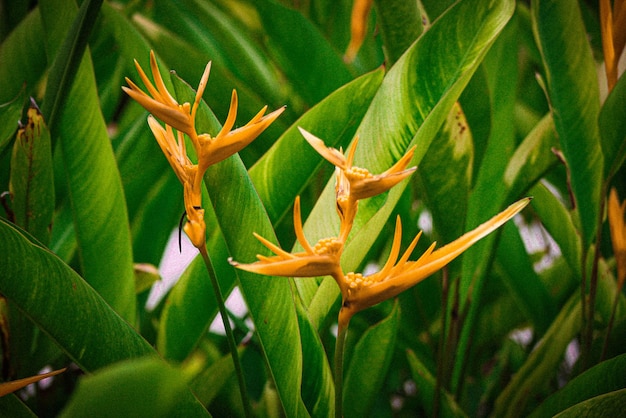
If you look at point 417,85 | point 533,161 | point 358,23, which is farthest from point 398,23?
point 358,23

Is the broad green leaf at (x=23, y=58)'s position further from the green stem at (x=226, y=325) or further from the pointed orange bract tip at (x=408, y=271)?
the pointed orange bract tip at (x=408, y=271)

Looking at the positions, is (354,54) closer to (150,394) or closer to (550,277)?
(550,277)

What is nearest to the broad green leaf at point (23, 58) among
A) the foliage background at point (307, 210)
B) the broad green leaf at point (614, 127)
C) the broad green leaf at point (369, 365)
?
the foliage background at point (307, 210)

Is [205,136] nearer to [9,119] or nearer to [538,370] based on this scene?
[9,119]

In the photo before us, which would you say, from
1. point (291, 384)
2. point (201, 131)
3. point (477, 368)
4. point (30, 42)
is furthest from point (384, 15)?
point (477, 368)

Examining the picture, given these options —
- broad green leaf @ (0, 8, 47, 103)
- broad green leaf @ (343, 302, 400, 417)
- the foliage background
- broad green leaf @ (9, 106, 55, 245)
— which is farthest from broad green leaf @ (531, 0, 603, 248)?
broad green leaf @ (0, 8, 47, 103)

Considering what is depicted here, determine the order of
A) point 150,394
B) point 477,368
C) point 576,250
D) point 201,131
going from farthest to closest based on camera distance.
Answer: point 477,368 < point 576,250 < point 201,131 < point 150,394

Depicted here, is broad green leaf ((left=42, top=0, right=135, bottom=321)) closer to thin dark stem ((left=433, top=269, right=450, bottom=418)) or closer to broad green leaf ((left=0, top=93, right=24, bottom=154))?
broad green leaf ((left=0, top=93, right=24, bottom=154))
